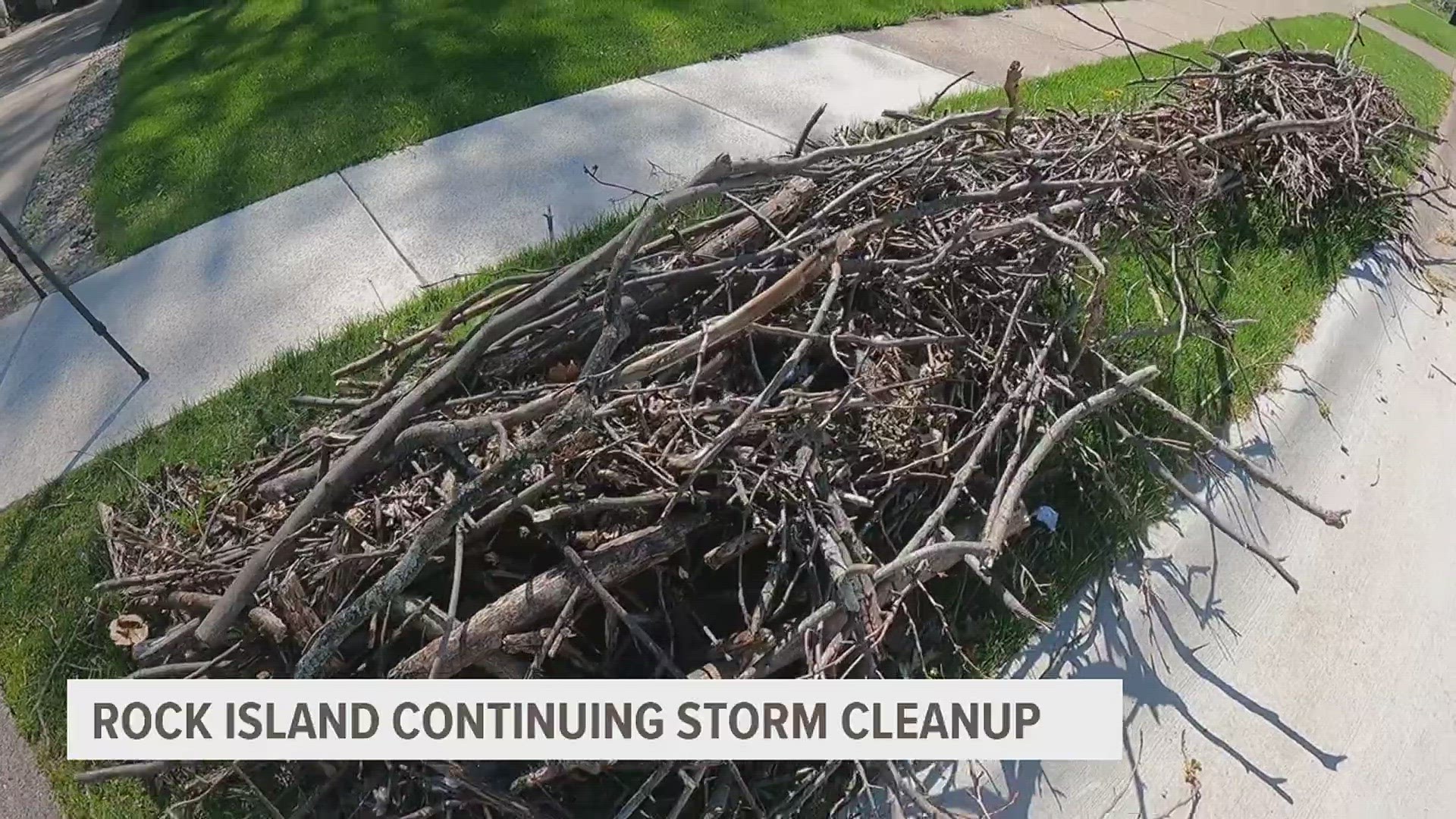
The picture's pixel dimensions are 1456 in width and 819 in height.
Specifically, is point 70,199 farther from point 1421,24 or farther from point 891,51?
point 1421,24

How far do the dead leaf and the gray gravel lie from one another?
252cm

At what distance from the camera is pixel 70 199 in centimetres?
524

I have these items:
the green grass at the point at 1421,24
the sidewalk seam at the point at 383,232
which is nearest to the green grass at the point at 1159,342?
the sidewalk seam at the point at 383,232

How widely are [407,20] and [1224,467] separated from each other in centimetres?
595

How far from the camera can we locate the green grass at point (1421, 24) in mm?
10117

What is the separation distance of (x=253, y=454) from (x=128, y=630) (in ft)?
2.62

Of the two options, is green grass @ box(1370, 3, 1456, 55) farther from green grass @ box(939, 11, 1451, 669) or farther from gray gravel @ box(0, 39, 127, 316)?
gray gravel @ box(0, 39, 127, 316)

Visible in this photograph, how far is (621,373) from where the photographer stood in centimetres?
261

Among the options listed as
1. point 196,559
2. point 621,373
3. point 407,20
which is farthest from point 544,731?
point 407,20

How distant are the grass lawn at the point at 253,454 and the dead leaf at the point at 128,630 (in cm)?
19

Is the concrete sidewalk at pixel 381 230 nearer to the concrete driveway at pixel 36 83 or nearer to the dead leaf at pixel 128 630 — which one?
the dead leaf at pixel 128 630
